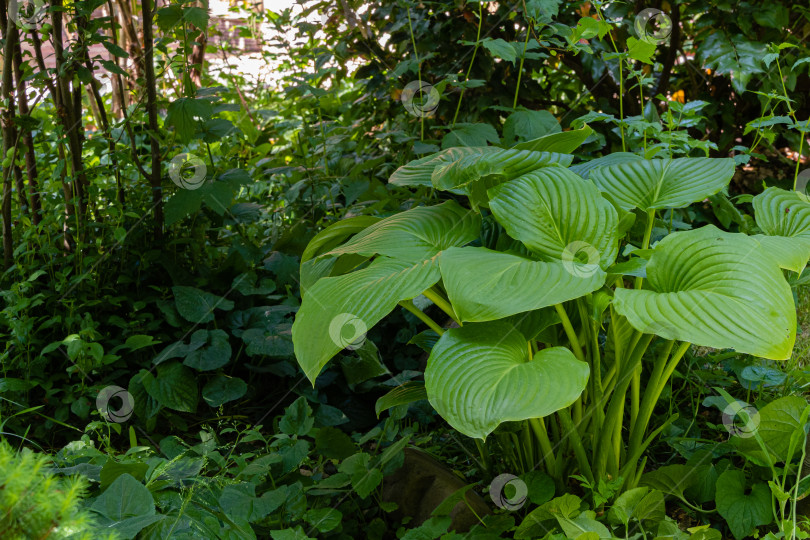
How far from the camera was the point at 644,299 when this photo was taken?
1.08 meters

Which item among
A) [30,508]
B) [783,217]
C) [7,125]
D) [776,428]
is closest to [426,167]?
[783,217]

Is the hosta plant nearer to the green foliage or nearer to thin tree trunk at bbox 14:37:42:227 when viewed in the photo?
the green foliage

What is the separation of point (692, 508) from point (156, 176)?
182 centimetres

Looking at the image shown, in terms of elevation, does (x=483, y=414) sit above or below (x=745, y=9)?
below

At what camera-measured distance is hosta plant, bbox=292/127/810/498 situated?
1026 mm

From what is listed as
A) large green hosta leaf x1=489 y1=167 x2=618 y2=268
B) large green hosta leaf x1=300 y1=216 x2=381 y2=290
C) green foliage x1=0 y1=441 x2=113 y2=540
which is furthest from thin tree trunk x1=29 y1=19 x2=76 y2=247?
green foliage x1=0 y1=441 x2=113 y2=540

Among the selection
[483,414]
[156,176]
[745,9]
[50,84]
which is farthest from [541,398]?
[745,9]

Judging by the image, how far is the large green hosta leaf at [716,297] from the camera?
99 centimetres

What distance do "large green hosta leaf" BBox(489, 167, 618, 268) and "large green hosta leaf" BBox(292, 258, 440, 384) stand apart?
17 cm

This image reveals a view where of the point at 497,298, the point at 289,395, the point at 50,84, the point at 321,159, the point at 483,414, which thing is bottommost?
the point at 289,395

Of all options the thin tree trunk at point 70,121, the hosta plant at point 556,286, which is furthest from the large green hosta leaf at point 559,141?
the thin tree trunk at point 70,121

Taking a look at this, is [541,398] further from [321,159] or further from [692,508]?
[321,159]

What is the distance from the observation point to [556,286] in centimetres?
104

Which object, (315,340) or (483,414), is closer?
(483,414)
